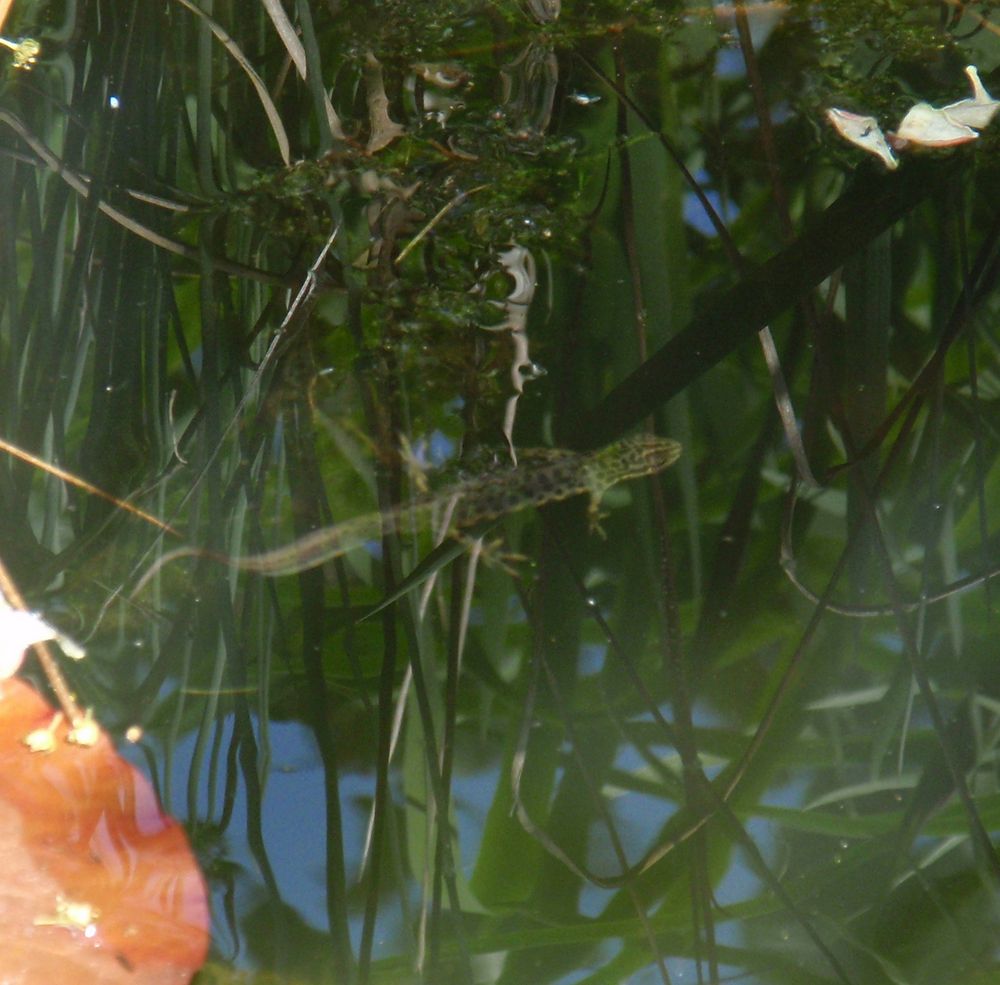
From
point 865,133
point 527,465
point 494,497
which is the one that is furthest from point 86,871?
point 865,133

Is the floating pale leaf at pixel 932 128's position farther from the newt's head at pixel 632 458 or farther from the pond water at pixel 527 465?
the newt's head at pixel 632 458

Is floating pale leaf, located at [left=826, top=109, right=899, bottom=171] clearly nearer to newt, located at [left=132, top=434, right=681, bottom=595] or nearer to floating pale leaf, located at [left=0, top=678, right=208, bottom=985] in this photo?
newt, located at [left=132, top=434, right=681, bottom=595]

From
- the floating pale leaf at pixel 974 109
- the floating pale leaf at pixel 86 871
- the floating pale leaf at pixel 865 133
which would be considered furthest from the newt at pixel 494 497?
the floating pale leaf at pixel 974 109

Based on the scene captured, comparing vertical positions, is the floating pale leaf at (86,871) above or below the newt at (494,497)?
below

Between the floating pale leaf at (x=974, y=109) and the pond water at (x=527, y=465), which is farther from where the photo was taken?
the floating pale leaf at (x=974, y=109)

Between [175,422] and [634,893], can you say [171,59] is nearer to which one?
[175,422]

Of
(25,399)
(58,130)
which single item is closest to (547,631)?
(25,399)

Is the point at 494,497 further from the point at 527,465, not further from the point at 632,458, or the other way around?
the point at 632,458
